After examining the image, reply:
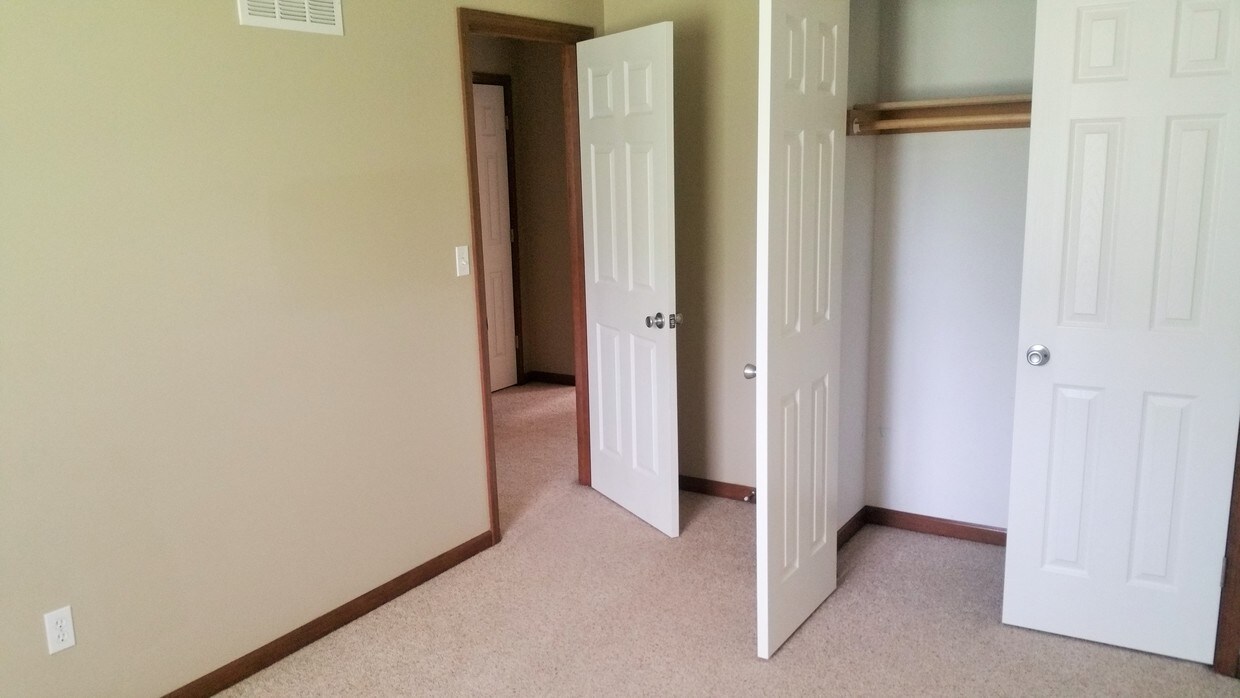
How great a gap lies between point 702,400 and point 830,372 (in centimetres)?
119

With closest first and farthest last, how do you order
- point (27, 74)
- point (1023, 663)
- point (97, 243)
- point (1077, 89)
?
point (27, 74), point (97, 243), point (1077, 89), point (1023, 663)

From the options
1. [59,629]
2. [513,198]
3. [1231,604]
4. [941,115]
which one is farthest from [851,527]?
[513,198]

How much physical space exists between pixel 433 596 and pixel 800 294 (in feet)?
5.71

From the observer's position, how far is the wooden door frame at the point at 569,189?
3.31 metres

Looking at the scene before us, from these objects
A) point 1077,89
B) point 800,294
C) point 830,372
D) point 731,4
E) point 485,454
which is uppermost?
point 731,4

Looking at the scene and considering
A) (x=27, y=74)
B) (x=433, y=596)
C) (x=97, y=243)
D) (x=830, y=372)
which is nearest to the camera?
(x=27, y=74)

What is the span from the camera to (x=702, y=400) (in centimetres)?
412

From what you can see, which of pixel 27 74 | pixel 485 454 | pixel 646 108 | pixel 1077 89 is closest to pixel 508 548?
pixel 485 454

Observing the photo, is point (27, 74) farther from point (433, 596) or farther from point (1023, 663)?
point (1023, 663)

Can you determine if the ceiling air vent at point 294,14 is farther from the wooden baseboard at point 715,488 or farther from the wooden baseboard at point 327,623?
the wooden baseboard at point 715,488

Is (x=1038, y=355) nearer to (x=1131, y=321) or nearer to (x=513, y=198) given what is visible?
(x=1131, y=321)

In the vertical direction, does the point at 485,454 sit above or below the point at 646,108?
below

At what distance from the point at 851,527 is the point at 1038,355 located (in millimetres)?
1204

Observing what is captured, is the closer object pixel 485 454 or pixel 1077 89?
pixel 1077 89
